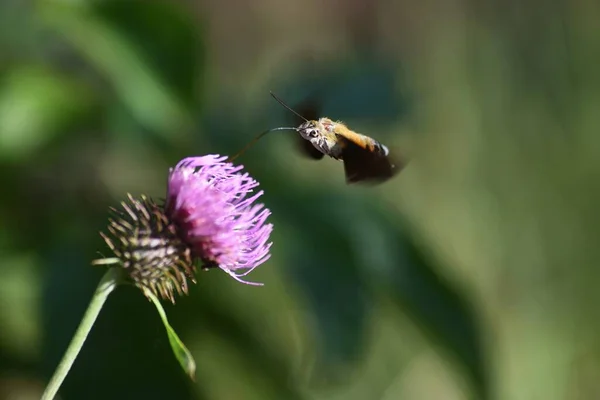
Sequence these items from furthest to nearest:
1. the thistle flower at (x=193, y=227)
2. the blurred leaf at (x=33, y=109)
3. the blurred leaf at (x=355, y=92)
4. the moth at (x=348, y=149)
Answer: the blurred leaf at (x=355, y=92)
the blurred leaf at (x=33, y=109)
the moth at (x=348, y=149)
the thistle flower at (x=193, y=227)

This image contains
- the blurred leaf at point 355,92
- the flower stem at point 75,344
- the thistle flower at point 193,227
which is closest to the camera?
the flower stem at point 75,344

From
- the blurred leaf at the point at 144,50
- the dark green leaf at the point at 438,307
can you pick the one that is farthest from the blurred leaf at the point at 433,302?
the blurred leaf at the point at 144,50

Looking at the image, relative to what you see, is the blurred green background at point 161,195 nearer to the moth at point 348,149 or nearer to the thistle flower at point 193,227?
the moth at point 348,149

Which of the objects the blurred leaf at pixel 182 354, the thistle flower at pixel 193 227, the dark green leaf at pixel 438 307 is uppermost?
the dark green leaf at pixel 438 307

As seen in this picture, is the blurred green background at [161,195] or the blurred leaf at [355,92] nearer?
the blurred green background at [161,195]

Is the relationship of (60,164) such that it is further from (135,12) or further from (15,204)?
(135,12)

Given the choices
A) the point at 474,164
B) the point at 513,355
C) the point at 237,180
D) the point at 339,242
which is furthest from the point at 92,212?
the point at 474,164

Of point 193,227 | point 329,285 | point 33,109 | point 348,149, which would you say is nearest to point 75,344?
point 193,227

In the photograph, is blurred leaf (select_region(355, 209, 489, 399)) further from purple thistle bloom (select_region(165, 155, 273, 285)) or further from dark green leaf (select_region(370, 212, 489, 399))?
purple thistle bloom (select_region(165, 155, 273, 285))
